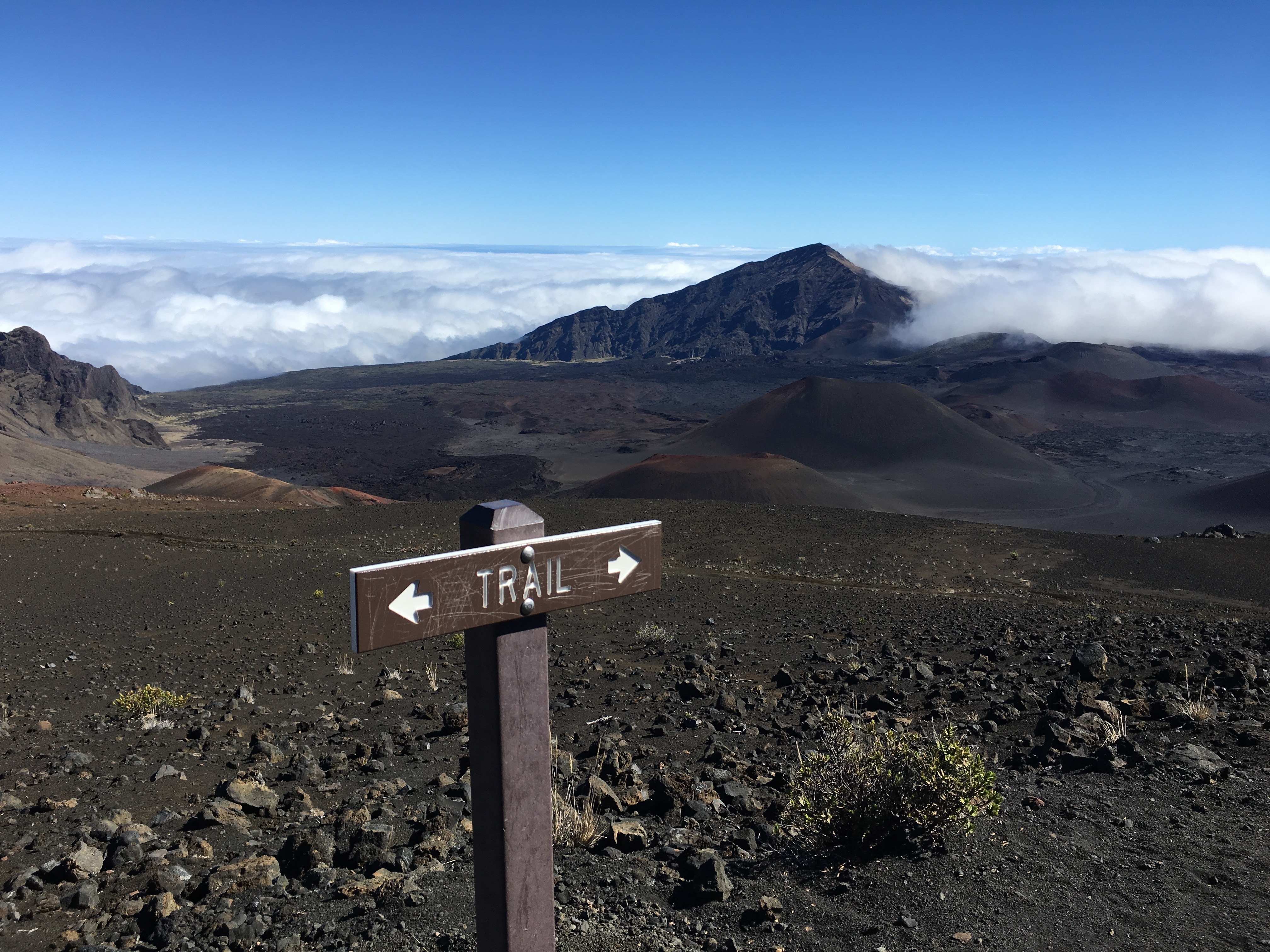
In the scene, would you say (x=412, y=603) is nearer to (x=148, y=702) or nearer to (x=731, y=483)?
(x=148, y=702)

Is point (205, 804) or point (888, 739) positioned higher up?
point (888, 739)

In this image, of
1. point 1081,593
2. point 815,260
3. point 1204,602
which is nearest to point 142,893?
point 1081,593

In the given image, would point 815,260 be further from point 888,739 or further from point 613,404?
point 888,739

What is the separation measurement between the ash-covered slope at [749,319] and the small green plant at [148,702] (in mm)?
124980

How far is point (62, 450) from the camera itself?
48.6m

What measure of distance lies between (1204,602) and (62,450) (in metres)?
53.4

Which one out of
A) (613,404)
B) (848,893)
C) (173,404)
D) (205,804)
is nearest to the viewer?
(848,893)

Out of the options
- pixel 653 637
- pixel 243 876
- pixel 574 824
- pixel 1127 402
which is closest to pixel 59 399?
pixel 653 637

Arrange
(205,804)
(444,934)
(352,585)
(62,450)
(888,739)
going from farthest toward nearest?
(62,450) → (205,804) → (888,739) → (444,934) → (352,585)

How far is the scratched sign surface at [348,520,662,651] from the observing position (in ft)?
6.93

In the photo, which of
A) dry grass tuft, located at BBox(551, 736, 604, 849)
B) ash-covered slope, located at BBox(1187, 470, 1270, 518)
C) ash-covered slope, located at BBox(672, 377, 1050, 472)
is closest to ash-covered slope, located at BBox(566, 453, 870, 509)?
ash-covered slope, located at BBox(672, 377, 1050, 472)

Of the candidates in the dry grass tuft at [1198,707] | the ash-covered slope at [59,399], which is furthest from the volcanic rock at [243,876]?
the ash-covered slope at [59,399]

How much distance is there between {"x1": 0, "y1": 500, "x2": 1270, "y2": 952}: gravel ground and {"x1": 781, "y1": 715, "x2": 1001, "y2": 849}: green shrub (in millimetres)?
105

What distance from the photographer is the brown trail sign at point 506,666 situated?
219 cm
